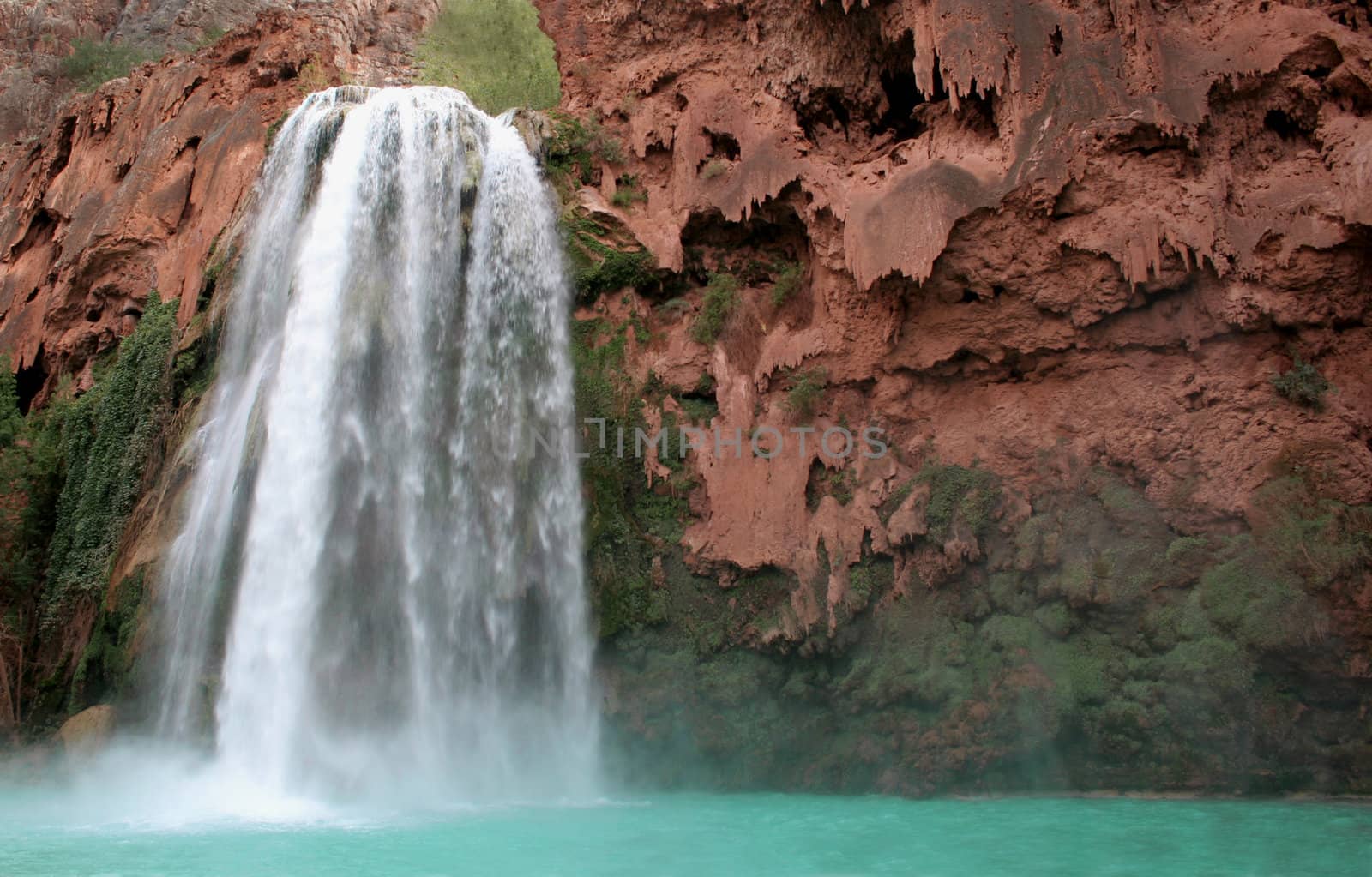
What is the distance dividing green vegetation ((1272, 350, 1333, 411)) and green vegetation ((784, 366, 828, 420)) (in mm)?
5404

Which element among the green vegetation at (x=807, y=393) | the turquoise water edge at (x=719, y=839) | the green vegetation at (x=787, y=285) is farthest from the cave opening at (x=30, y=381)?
the green vegetation at (x=807, y=393)

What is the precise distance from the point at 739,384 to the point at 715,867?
7.58m

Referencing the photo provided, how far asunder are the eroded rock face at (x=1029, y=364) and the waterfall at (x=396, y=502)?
1433 millimetres

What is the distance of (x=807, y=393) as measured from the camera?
14.0 meters

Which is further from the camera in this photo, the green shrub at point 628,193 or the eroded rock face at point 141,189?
the eroded rock face at point 141,189

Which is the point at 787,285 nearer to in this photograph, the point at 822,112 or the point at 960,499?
the point at 822,112

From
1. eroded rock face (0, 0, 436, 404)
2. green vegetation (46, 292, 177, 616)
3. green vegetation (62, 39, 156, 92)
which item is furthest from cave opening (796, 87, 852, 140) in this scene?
green vegetation (62, 39, 156, 92)

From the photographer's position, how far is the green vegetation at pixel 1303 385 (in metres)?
11.9

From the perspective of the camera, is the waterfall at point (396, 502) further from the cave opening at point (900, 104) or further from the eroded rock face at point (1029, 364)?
the cave opening at point (900, 104)

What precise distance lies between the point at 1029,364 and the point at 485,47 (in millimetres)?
20726

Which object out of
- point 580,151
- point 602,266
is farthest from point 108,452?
point 580,151

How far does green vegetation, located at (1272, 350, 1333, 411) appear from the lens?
11.9 metres

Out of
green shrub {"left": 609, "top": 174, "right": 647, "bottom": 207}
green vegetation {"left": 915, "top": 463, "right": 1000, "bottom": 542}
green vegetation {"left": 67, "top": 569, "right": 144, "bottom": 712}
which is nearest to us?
green vegetation {"left": 915, "top": 463, "right": 1000, "bottom": 542}

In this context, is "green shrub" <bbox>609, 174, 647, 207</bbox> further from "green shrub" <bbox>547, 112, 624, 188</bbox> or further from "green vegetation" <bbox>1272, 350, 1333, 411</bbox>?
"green vegetation" <bbox>1272, 350, 1333, 411</bbox>
